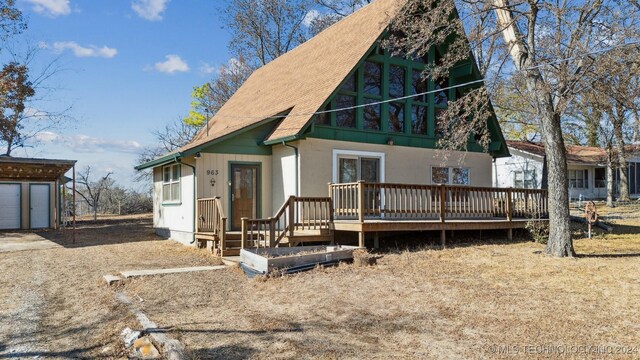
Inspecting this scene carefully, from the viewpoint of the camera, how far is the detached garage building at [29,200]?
21.0 meters

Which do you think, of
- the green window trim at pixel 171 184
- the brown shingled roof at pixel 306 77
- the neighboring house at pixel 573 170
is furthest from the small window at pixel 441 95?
the neighboring house at pixel 573 170

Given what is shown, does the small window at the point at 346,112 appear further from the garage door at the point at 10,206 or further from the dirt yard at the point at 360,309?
the garage door at the point at 10,206

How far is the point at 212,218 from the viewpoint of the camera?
38.5ft

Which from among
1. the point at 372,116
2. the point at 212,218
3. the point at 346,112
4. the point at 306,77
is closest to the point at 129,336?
the point at 212,218

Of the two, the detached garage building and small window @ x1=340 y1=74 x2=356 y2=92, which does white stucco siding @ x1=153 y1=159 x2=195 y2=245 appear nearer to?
small window @ x1=340 y1=74 x2=356 y2=92

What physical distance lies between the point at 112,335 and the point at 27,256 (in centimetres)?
783

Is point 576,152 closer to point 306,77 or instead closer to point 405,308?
point 306,77

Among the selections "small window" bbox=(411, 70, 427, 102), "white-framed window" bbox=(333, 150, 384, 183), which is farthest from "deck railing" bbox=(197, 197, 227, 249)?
"small window" bbox=(411, 70, 427, 102)

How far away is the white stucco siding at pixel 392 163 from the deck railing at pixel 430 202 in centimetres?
107

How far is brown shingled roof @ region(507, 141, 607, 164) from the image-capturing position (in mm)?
27323

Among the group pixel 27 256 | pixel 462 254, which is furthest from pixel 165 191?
pixel 462 254

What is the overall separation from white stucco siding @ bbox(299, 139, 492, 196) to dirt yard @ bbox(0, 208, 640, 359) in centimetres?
323

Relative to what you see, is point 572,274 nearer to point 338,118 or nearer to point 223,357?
point 223,357

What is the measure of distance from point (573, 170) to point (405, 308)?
28948 millimetres
